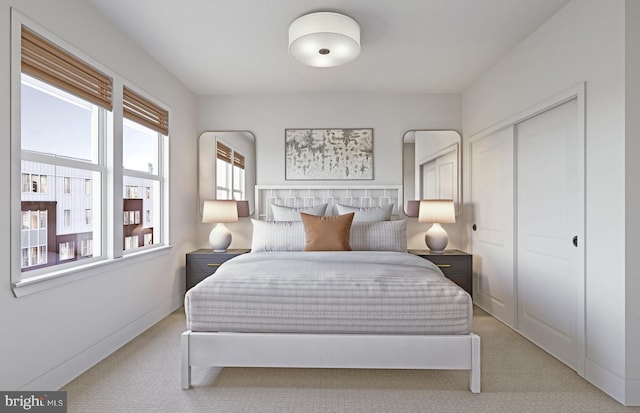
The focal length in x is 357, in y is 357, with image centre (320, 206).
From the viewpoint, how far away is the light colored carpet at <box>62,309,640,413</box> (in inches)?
78.7

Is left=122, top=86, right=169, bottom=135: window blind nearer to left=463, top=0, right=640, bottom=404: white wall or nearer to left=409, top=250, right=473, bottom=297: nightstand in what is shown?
left=409, top=250, right=473, bottom=297: nightstand

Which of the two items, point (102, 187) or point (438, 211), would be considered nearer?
point (102, 187)

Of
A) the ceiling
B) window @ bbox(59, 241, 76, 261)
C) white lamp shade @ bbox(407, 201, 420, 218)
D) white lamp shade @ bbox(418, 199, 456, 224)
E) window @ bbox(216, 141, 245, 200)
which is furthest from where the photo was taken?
window @ bbox(216, 141, 245, 200)

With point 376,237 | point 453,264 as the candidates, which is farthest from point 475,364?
point 453,264

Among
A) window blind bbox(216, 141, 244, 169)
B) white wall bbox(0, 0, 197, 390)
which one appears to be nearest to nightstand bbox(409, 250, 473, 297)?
window blind bbox(216, 141, 244, 169)

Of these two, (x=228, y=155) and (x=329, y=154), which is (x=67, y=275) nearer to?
(x=228, y=155)

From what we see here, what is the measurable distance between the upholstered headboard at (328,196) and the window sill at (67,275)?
1640 mm

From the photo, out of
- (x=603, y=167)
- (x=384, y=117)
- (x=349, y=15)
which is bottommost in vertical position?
(x=603, y=167)

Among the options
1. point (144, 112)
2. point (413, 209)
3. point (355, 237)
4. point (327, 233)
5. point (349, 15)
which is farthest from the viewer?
point (413, 209)

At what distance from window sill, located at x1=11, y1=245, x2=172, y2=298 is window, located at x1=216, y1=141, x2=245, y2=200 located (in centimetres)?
145

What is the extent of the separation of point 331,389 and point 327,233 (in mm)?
1495

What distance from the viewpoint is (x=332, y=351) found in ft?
6.95

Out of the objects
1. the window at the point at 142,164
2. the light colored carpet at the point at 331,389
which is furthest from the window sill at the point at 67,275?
the light colored carpet at the point at 331,389

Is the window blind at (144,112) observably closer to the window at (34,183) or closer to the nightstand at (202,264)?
the window at (34,183)
